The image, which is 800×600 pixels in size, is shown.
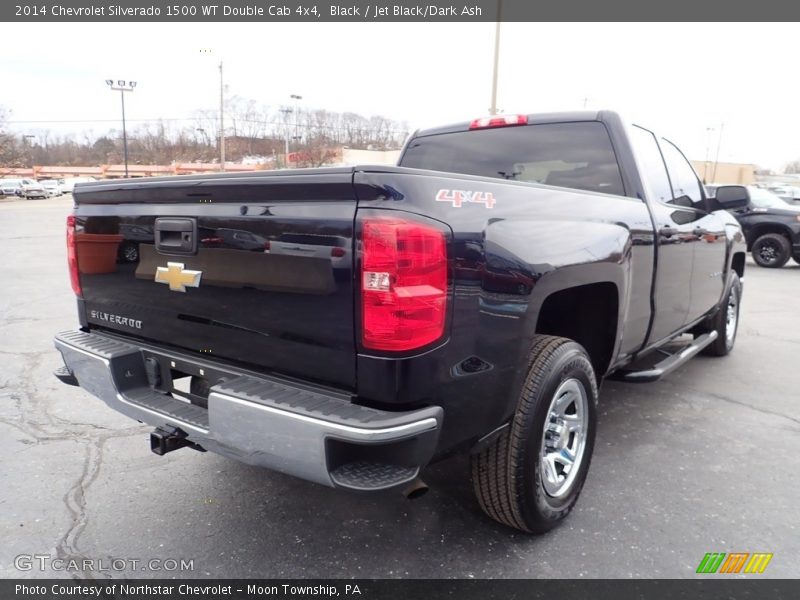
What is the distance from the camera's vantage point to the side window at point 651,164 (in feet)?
11.5

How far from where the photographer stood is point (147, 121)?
8644 centimetres

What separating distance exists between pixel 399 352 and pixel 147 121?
96.9 metres

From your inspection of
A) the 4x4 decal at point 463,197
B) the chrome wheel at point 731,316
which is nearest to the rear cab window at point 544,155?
the 4x4 decal at point 463,197

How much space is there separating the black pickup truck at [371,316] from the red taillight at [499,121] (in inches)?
22.2

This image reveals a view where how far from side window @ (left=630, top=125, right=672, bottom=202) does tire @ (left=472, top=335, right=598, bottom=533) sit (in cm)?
148

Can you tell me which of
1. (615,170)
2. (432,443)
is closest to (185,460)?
(432,443)

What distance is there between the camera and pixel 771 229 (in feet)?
42.8

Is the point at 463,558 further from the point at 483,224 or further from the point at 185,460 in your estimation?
the point at 185,460

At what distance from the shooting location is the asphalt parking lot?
8.00 ft

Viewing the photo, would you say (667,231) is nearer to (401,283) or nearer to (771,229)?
(401,283)

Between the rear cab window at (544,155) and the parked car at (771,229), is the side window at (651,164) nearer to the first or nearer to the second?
the rear cab window at (544,155)

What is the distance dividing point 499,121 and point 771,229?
12.2 metres

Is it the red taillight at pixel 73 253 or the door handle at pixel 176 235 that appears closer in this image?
the door handle at pixel 176 235

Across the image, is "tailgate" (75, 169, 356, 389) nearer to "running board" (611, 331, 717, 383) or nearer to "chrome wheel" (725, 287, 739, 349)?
"running board" (611, 331, 717, 383)
